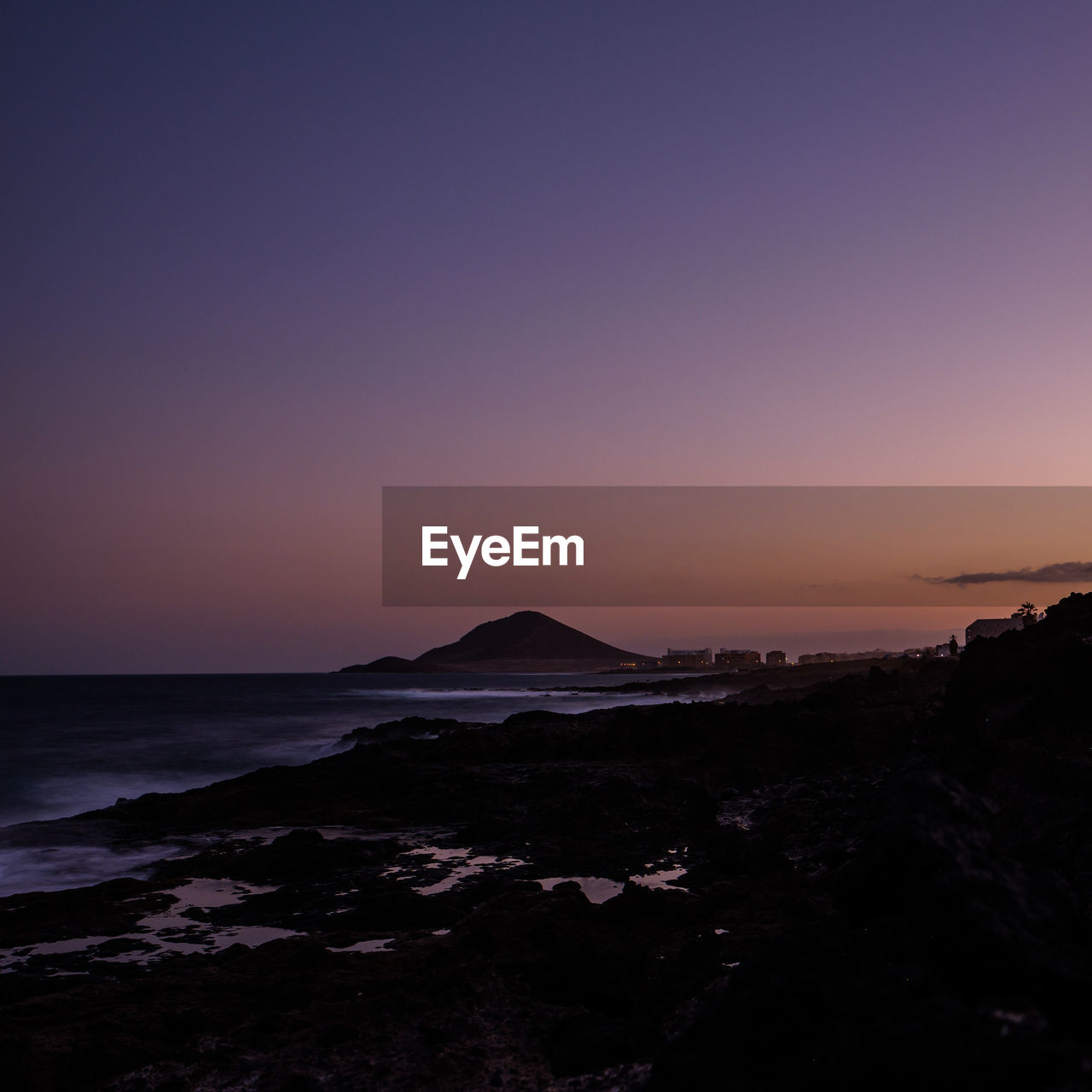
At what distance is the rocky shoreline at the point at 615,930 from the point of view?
5.19 meters

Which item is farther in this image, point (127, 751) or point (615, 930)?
point (127, 751)

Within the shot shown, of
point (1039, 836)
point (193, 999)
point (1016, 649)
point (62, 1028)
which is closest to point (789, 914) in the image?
point (1039, 836)

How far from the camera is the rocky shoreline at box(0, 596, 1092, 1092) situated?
519 centimetres

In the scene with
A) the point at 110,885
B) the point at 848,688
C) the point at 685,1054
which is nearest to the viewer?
the point at 685,1054

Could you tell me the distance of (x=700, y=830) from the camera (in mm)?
17344

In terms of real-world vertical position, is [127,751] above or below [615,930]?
below

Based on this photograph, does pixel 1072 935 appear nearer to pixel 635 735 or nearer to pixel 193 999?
pixel 193 999

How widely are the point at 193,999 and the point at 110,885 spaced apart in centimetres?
669

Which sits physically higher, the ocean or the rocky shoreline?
the rocky shoreline

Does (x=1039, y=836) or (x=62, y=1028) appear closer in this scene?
(x=62, y=1028)

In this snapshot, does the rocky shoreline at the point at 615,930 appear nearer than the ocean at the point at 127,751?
Yes

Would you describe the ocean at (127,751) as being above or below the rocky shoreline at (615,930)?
below

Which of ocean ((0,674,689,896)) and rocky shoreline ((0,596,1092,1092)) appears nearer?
rocky shoreline ((0,596,1092,1092))

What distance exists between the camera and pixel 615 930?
32.9 feet
